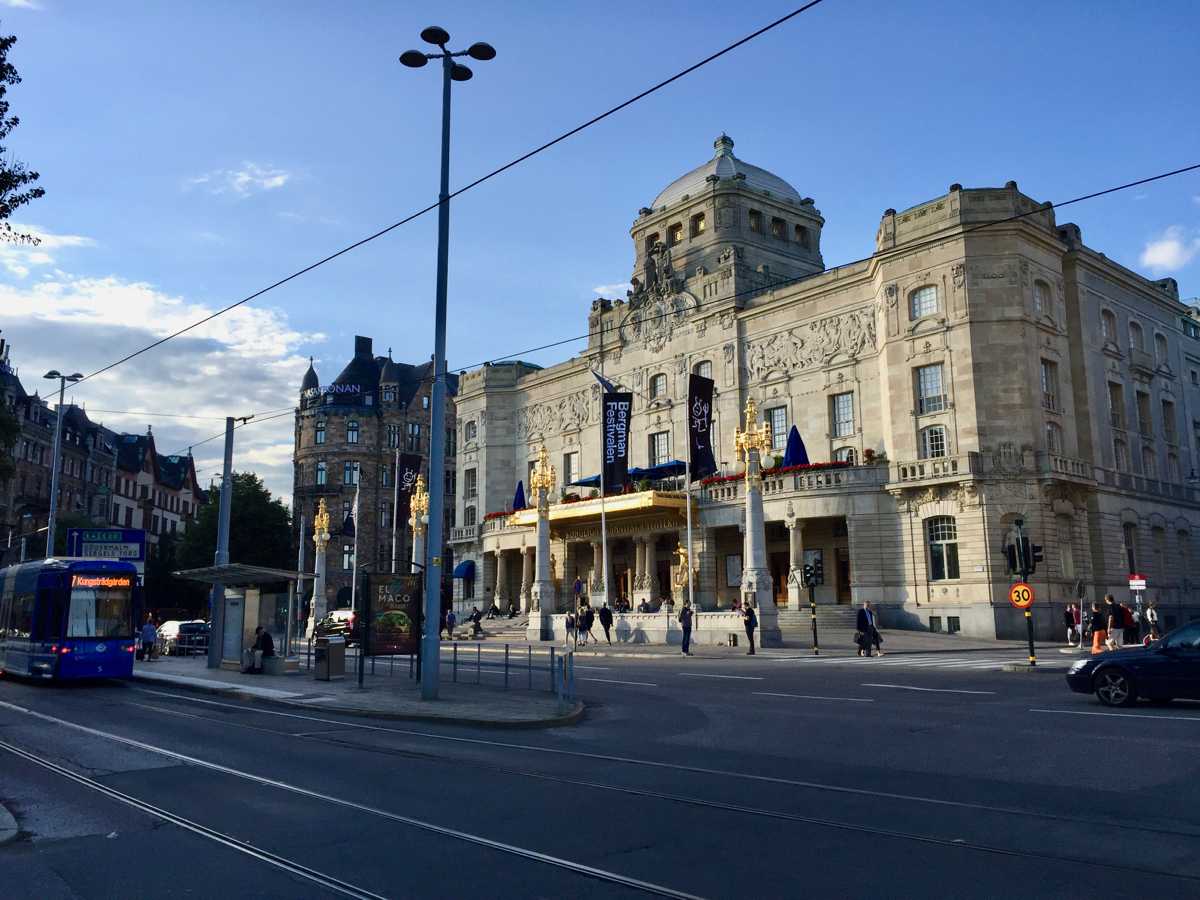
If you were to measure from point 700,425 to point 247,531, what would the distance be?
44689 millimetres

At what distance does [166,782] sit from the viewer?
10430 millimetres

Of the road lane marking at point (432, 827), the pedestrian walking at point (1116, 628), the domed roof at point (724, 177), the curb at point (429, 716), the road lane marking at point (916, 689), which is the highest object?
the domed roof at point (724, 177)

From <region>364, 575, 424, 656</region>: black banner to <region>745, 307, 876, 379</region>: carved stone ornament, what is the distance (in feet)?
107

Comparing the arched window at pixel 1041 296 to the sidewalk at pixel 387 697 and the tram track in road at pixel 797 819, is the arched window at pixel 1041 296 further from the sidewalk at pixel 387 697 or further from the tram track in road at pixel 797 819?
the tram track in road at pixel 797 819

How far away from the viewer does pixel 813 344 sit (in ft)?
167

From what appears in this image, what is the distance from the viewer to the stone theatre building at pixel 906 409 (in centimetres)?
4178

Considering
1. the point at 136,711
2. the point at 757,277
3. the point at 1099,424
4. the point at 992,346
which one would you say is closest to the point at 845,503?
the point at 992,346

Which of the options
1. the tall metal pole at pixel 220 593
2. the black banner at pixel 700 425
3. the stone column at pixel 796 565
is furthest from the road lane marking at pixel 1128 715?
the stone column at pixel 796 565

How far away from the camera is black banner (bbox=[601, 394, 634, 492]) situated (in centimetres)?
4300

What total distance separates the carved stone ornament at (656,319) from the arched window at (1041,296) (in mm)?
19230

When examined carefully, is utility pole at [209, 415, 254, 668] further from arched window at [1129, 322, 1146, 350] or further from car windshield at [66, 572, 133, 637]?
arched window at [1129, 322, 1146, 350]

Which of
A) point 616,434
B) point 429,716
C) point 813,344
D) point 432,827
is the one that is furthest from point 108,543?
point 813,344

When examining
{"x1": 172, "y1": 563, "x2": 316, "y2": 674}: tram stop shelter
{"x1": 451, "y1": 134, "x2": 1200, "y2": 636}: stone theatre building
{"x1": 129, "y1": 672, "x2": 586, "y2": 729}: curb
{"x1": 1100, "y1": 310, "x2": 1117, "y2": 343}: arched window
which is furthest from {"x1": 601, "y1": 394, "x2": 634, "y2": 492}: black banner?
{"x1": 1100, "y1": 310, "x2": 1117, "y2": 343}: arched window

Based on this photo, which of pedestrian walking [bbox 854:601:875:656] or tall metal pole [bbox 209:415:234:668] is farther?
pedestrian walking [bbox 854:601:875:656]
